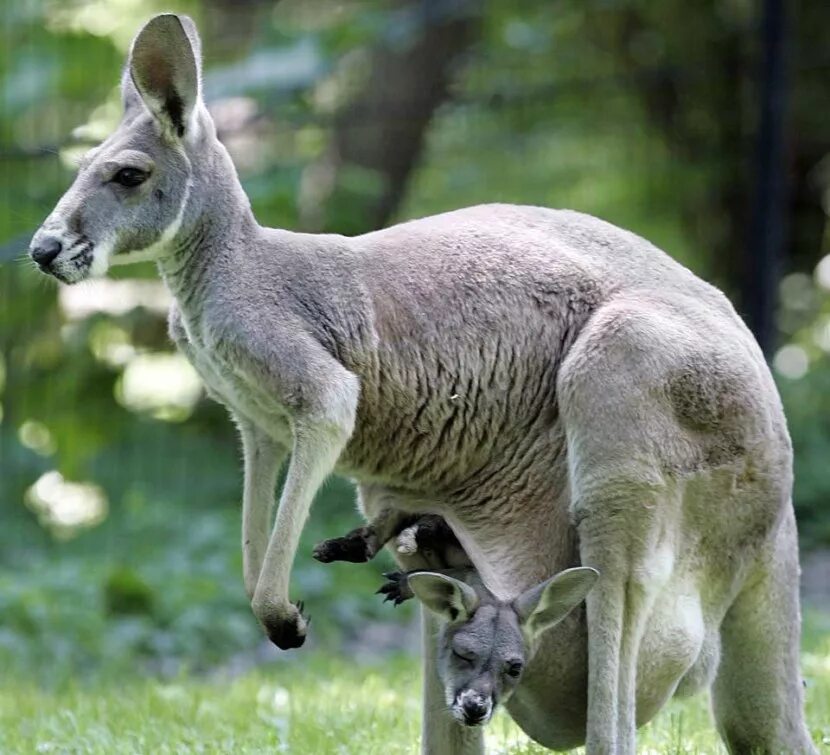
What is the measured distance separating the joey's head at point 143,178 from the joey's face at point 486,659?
1.26 metres

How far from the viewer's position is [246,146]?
9.23 meters

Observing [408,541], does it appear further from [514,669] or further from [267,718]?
[267,718]

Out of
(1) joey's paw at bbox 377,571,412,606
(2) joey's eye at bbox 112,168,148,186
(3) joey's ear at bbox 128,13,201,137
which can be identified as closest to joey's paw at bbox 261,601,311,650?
(1) joey's paw at bbox 377,571,412,606

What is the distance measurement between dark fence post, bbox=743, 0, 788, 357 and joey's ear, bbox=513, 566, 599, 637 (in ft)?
15.5

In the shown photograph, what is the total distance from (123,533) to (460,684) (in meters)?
5.22

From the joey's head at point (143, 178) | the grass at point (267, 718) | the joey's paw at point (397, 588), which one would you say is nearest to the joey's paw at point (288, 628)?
the joey's paw at point (397, 588)

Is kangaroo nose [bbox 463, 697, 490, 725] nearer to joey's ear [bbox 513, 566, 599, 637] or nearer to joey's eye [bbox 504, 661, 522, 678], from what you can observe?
joey's eye [bbox 504, 661, 522, 678]

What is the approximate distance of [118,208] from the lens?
12.8 feet

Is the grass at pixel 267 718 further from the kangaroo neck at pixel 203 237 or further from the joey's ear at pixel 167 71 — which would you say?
the joey's ear at pixel 167 71

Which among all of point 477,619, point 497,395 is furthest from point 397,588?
point 497,395

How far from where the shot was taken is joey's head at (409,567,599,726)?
3885mm

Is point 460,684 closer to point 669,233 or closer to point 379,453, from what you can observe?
point 379,453

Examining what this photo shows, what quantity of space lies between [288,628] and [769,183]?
17.4ft

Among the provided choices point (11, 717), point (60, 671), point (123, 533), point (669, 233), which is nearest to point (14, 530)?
point (123, 533)
